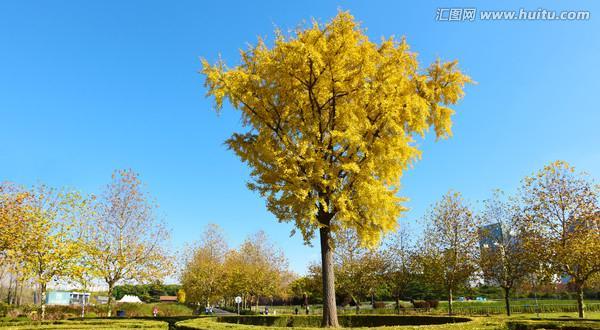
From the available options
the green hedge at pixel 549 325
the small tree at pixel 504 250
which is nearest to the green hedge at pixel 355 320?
the green hedge at pixel 549 325

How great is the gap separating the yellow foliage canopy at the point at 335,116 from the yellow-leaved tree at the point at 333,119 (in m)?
0.03

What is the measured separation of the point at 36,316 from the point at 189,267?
63.8 ft

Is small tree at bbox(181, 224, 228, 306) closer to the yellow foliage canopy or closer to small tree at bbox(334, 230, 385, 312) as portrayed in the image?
small tree at bbox(334, 230, 385, 312)

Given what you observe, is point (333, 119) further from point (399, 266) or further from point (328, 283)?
point (399, 266)

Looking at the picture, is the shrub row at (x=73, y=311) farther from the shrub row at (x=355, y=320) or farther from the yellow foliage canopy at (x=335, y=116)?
the yellow foliage canopy at (x=335, y=116)

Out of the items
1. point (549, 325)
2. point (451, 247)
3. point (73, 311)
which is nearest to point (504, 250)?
point (451, 247)

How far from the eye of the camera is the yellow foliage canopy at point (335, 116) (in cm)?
1223

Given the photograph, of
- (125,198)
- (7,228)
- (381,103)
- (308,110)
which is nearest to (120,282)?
(125,198)

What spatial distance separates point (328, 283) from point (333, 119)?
18.0 ft

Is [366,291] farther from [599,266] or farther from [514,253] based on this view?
[599,266]

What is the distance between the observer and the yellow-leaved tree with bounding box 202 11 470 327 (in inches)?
482

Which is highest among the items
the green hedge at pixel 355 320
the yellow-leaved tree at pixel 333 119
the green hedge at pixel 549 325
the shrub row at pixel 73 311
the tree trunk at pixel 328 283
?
the yellow-leaved tree at pixel 333 119

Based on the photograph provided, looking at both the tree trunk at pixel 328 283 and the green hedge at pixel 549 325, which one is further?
the tree trunk at pixel 328 283

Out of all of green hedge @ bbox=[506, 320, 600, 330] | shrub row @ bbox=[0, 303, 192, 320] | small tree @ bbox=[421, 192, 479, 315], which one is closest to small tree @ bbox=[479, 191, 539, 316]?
small tree @ bbox=[421, 192, 479, 315]
